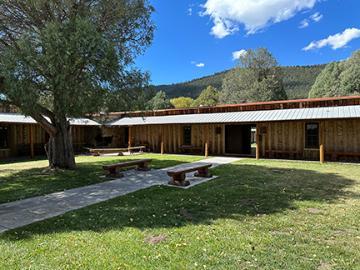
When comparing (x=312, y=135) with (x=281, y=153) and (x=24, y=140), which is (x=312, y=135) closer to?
(x=281, y=153)

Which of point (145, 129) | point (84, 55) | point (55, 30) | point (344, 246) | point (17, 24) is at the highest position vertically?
point (17, 24)

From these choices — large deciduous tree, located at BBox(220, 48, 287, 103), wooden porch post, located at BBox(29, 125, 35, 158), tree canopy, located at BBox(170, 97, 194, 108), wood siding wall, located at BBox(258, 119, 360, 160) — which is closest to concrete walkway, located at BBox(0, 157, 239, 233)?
wood siding wall, located at BBox(258, 119, 360, 160)

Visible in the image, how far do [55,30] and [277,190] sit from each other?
283 inches

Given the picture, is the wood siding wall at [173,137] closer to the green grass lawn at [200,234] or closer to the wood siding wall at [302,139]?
the wood siding wall at [302,139]

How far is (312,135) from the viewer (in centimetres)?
1453

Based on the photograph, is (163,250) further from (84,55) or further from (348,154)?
(348,154)

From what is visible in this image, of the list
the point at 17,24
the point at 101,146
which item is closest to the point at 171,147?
the point at 101,146

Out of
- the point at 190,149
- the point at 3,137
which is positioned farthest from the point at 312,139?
the point at 3,137

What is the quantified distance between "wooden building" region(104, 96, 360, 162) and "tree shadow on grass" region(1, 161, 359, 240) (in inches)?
216

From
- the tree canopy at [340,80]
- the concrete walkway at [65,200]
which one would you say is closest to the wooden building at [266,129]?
the concrete walkway at [65,200]

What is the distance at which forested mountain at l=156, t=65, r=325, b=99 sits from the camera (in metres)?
46.6

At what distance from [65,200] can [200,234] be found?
3791 mm

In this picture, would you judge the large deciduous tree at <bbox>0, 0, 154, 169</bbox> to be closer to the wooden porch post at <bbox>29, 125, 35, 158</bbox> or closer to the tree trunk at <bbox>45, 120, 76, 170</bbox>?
the tree trunk at <bbox>45, 120, 76, 170</bbox>

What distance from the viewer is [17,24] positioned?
9.63 m
